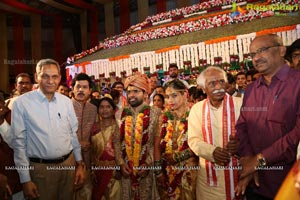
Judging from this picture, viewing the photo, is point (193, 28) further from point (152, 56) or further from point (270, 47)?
point (270, 47)

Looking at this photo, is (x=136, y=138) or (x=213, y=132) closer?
(x=213, y=132)

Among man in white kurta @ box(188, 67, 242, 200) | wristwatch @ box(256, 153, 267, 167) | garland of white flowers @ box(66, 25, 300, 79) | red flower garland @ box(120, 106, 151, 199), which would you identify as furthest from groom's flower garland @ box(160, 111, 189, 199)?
garland of white flowers @ box(66, 25, 300, 79)

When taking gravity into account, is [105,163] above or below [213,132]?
below

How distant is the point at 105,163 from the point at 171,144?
0.67 metres

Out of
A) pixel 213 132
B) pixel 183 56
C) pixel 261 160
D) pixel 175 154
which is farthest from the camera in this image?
pixel 183 56

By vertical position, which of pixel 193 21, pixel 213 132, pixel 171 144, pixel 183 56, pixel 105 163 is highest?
pixel 193 21

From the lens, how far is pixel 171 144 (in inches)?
115

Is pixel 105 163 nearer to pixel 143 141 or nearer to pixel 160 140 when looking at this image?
pixel 143 141

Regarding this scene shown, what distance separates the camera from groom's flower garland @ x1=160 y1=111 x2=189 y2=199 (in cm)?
287

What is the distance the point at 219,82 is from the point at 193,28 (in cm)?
504

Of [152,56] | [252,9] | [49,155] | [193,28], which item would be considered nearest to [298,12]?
[252,9]

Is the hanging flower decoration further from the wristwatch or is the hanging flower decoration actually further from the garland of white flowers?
the wristwatch

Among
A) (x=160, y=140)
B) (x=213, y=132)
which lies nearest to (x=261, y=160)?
(x=213, y=132)

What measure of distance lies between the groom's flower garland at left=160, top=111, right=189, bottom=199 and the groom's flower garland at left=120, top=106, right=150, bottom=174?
0.17 m
